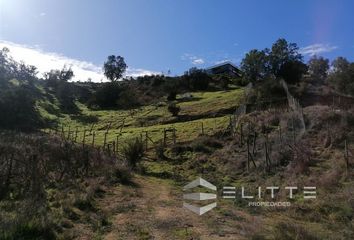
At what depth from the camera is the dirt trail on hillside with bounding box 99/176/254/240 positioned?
1210 cm

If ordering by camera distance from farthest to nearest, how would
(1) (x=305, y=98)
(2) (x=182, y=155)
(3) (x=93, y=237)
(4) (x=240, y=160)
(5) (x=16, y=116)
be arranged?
1. (5) (x=16, y=116)
2. (1) (x=305, y=98)
3. (2) (x=182, y=155)
4. (4) (x=240, y=160)
5. (3) (x=93, y=237)

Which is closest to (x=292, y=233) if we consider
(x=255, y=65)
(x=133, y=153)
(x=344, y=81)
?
(x=133, y=153)

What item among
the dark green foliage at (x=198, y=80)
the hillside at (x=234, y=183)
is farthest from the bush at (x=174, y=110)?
the dark green foliage at (x=198, y=80)

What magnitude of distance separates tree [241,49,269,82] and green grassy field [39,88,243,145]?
8786 millimetres

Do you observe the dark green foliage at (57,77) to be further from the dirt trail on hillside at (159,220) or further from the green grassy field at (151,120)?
the dirt trail on hillside at (159,220)

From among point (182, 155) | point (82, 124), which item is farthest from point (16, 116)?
point (182, 155)

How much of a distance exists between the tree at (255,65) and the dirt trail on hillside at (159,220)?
53701 mm

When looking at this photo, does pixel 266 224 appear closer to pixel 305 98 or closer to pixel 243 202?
pixel 243 202

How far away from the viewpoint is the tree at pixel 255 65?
229 feet

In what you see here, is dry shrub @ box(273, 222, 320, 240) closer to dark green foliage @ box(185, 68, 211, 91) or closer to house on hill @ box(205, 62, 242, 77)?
dark green foliage @ box(185, 68, 211, 91)

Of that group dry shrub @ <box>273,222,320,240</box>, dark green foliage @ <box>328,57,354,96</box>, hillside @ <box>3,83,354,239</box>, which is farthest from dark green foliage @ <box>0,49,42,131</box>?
dry shrub @ <box>273,222,320,240</box>

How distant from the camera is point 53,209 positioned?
14273 mm

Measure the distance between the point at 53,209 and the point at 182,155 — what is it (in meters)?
20.7

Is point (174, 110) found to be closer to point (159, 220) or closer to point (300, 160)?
point (300, 160)
